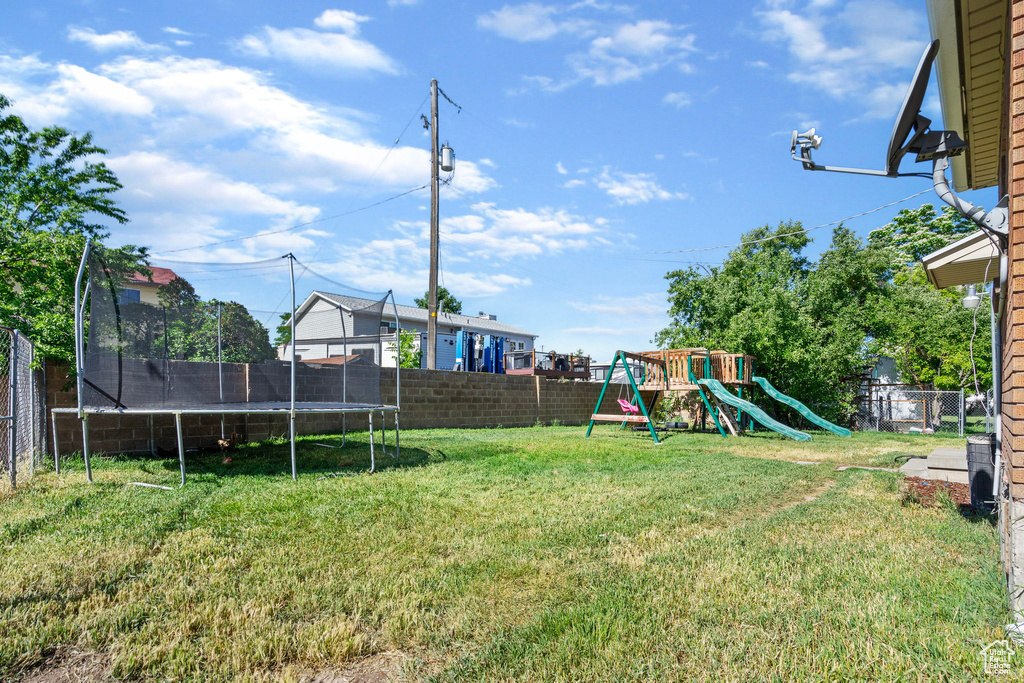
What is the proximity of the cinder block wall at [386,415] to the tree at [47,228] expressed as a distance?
0.92 m

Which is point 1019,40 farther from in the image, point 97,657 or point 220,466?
point 220,466

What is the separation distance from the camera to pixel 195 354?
7.32 metres

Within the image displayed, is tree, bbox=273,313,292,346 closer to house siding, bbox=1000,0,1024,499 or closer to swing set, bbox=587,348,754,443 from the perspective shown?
house siding, bbox=1000,0,1024,499

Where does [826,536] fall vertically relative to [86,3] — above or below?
below

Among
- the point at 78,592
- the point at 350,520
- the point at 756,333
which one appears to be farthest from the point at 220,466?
the point at 756,333

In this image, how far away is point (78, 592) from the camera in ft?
9.09

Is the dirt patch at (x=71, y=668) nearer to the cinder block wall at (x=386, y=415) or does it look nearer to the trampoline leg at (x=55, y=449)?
the trampoline leg at (x=55, y=449)

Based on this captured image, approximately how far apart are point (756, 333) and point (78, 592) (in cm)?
1561

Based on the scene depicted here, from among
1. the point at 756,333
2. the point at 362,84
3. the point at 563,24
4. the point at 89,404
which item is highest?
the point at 563,24

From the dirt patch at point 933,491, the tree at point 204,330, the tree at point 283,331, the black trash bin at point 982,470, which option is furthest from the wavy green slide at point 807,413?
the tree at point 204,330

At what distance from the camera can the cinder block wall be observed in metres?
7.05

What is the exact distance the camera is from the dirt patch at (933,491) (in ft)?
16.8

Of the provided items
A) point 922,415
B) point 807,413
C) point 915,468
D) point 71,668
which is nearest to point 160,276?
point 71,668

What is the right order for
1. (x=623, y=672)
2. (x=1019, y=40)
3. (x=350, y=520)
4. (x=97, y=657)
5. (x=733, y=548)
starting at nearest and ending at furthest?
1. (x=623, y=672)
2. (x=97, y=657)
3. (x=1019, y=40)
4. (x=733, y=548)
5. (x=350, y=520)
